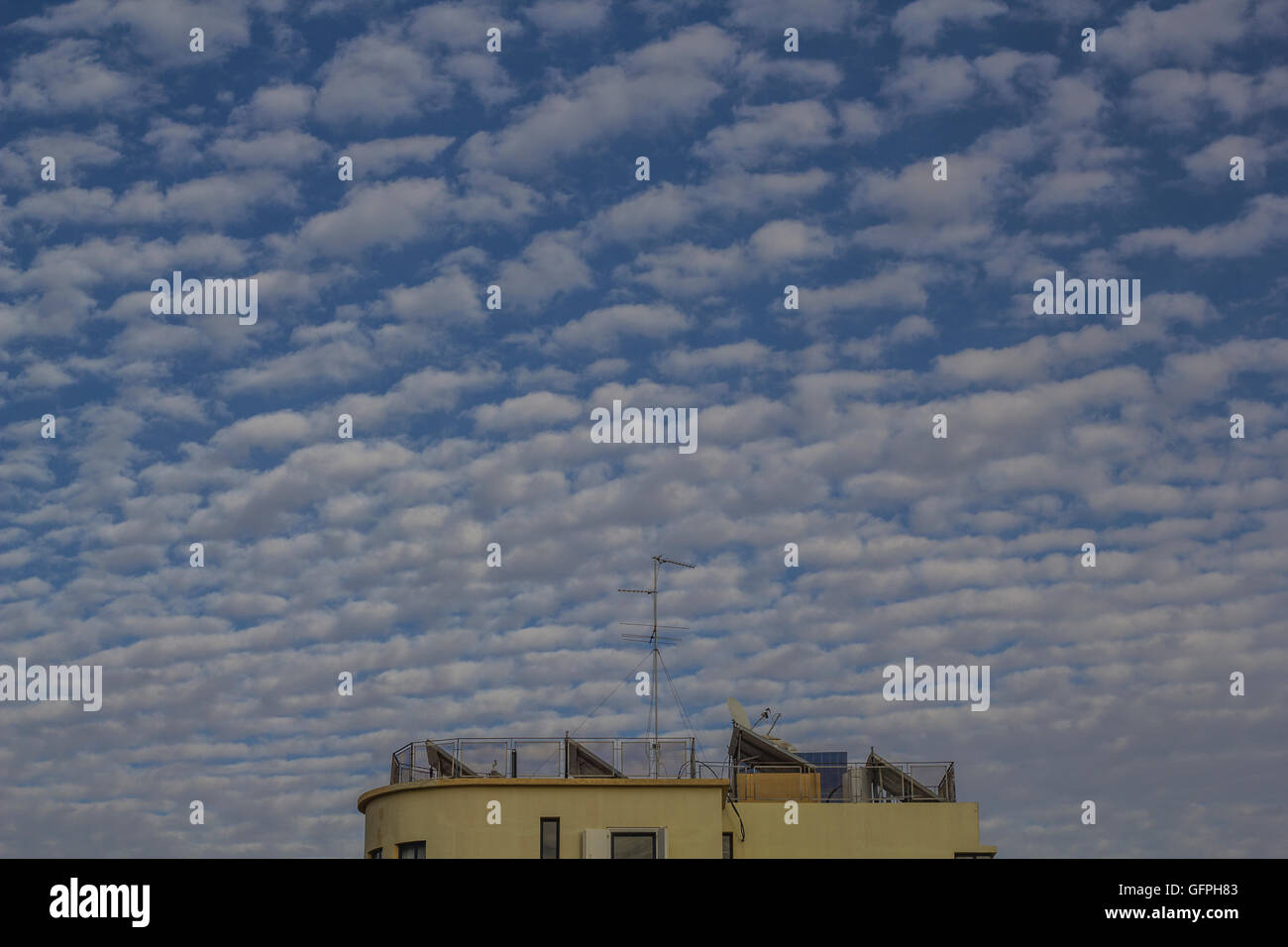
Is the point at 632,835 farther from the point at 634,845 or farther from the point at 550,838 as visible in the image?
the point at 550,838

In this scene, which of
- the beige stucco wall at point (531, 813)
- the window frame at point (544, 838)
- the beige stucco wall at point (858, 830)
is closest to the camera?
the window frame at point (544, 838)

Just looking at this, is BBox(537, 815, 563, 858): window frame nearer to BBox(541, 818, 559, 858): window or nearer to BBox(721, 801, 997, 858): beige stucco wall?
BBox(541, 818, 559, 858): window

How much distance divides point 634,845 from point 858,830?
7560 millimetres

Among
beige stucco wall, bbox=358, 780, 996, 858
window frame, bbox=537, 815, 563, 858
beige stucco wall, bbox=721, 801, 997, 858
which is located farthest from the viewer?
beige stucco wall, bbox=721, 801, 997, 858

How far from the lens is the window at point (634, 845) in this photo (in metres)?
40.5

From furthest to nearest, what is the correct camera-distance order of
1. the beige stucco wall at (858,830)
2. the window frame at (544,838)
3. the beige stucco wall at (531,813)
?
1. the beige stucco wall at (858,830)
2. the beige stucco wall at (531,813)
3. the window frame at (544,838)

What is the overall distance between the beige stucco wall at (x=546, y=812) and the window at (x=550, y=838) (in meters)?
0.11

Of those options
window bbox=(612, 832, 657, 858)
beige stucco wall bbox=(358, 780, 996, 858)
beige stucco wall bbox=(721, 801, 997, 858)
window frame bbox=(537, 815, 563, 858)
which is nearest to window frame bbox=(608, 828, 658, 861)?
window bbox=(612, 832, 657, 858)

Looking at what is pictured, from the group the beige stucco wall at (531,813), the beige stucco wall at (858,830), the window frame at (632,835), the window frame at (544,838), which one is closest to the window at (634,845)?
the window frame at (632,835)

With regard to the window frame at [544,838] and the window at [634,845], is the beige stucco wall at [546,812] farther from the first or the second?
the window at [634,845]

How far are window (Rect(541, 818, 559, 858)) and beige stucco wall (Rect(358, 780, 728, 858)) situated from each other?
0.11m

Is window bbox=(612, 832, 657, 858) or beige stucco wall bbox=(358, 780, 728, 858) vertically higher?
beige stucco wall bbox=(358, 780, 728, 858)

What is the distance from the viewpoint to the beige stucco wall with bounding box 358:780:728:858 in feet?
133
